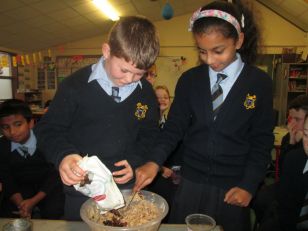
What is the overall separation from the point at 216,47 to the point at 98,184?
2.36 feet

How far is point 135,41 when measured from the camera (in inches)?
41.3

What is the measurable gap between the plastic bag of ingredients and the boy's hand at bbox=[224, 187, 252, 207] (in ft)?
1.78

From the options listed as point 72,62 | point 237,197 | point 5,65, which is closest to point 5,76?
point 5,65

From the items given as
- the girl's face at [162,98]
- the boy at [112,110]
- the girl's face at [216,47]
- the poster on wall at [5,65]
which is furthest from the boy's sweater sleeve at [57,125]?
the poster on wall at [5,65]

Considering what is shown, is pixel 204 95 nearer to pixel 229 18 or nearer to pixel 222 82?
pixel 222 82

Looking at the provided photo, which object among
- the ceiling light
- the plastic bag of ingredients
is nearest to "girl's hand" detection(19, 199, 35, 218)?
the plastic bag of ingredients

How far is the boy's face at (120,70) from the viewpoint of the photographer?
1.07m

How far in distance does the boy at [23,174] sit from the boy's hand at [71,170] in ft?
4.47

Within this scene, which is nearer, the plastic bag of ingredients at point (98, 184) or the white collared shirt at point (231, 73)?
the plastic bag of ingredients at point (98, 184)

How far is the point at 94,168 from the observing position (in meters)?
0.78

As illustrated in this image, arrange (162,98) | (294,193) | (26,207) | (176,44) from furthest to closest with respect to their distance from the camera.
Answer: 1. (176,44)
2. (162,98)
3. (26,207)
4. (294,193)

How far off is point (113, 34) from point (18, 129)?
1356 millimetres

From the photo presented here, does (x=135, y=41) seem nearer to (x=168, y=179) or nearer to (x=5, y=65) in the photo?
(x=168, y=179)

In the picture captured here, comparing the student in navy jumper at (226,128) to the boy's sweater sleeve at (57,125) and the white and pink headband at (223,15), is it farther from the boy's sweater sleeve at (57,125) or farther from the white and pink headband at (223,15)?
the boy's sweater sleeve at (57,125)
